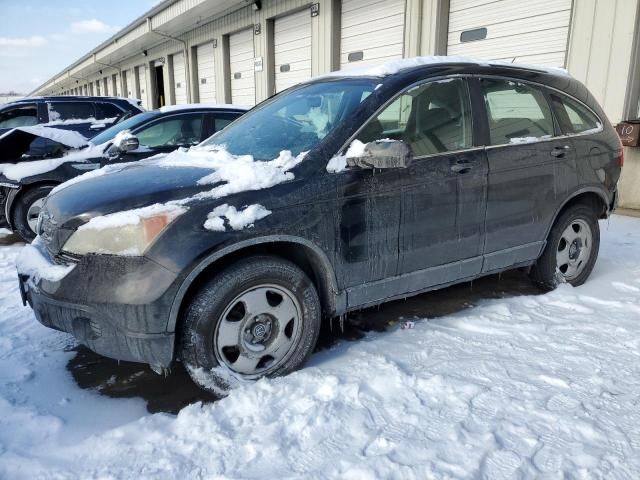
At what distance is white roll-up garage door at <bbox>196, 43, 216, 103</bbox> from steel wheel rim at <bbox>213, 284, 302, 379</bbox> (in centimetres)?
1642

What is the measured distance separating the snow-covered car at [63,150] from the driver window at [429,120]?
11.4 feet

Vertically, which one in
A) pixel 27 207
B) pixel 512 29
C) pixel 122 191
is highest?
pixel 512 29

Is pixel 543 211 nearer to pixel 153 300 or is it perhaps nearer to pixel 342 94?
pixel 342 94

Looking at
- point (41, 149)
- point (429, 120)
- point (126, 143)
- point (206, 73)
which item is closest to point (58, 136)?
point (41, 149)

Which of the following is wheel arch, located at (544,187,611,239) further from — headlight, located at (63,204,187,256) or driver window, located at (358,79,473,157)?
headlight, located at (63,204,187,256)

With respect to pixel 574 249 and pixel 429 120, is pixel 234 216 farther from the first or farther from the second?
pixel 574 249

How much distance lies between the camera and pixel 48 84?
168 feet

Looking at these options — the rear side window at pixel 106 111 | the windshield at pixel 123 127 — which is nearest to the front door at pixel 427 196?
the windshield at pixel 123 127

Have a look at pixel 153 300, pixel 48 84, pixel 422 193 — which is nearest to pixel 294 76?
pixel 422 193

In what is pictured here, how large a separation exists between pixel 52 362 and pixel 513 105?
3.70 m

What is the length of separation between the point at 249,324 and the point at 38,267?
120 centimetres

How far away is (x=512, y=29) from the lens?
836 cm

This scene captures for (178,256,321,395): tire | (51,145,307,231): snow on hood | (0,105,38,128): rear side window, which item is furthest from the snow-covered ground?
(0,105,38,128): rear side window

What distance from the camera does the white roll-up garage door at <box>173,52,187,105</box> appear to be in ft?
68.2
